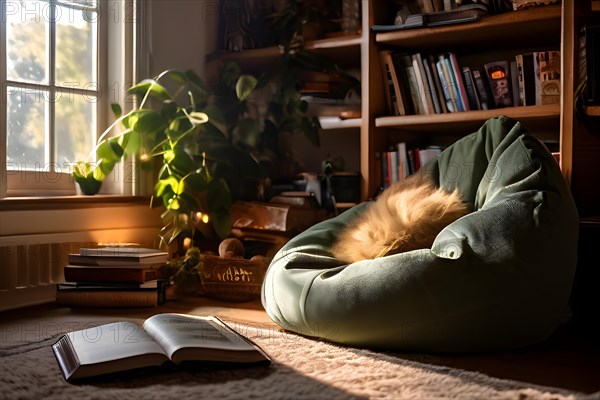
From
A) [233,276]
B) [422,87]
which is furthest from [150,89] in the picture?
[422,87]

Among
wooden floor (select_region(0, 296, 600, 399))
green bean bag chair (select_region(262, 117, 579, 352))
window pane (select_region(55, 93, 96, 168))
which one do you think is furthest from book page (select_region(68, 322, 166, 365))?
window pane (select_region(55, 93, 96, 168))

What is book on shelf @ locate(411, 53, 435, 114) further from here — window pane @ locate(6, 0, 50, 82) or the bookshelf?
window pane @ locate(6, 0, 50, 82)

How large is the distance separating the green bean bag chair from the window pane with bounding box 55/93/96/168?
1.30 meters

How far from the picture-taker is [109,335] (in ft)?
5.41

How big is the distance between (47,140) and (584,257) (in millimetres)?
1973

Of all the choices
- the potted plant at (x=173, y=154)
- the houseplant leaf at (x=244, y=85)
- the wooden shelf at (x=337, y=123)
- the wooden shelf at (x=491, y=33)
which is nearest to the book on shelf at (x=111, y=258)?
the potted plant at (x=173, y=154)

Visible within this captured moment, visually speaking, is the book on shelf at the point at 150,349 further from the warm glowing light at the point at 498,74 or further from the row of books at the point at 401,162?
the warm glowing light at the point at 498,74

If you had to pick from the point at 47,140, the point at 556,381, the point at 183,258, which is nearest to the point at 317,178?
the point at 183,258

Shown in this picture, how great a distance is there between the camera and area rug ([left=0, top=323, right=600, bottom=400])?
139 cm

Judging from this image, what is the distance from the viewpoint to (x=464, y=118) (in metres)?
2.67

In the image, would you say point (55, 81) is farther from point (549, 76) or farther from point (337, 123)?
point (549, 76)

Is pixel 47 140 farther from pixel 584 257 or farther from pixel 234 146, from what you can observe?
pixel 584 257

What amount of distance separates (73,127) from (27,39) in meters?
0.39

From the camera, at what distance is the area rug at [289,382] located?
139 cm
